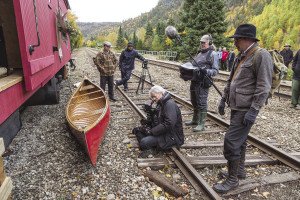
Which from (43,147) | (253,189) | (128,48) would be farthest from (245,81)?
(128,48)

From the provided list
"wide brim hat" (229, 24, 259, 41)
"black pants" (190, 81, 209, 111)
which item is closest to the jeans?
A: "black pants" (190, 81, 209, 111)

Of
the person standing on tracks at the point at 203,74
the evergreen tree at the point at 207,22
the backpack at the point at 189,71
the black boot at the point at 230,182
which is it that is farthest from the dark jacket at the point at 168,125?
the evergreen tree at the point at 207,22

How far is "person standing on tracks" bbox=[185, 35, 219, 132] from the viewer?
6023 millimetres

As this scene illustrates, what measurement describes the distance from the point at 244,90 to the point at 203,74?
2219 mm

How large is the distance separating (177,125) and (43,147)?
2803mm

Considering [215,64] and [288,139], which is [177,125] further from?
[288,139]

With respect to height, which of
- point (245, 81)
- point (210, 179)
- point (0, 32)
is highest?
point (0, 32)

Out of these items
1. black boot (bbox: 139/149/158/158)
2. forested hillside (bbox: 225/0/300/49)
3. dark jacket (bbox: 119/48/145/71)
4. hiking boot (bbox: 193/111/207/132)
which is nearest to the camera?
black boot (bbox: 139/149/158/158)

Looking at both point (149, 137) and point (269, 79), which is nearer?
point (269, 79)

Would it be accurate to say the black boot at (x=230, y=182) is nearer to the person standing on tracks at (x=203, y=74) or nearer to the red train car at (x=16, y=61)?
the person standing on tracks at (x=203, y=74)

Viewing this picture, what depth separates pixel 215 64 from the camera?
6121 millimetres

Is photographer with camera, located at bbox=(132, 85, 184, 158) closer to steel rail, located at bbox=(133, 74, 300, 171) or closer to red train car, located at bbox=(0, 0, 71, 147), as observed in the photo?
steel rail, located at bbox=(133, 74, 300, 171)

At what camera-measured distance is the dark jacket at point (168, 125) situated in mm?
5082

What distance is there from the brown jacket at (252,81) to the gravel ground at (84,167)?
1402 millimetres
